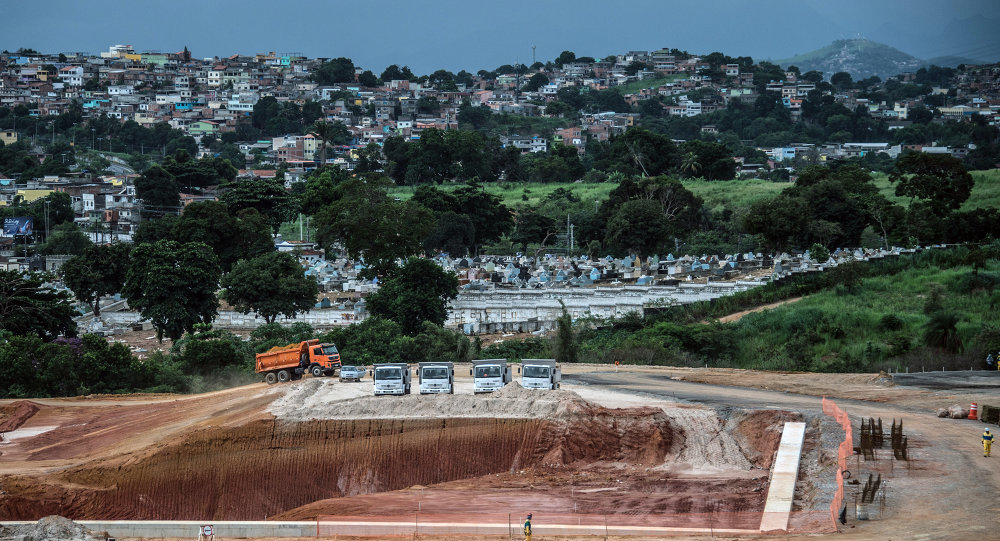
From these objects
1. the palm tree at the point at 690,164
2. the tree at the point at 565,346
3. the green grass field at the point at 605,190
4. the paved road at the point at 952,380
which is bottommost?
the paved road at the point at 952,380

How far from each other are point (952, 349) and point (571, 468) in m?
21.1

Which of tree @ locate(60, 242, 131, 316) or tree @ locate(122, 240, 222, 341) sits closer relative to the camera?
tree @ locate(122, 240, 222, 341)

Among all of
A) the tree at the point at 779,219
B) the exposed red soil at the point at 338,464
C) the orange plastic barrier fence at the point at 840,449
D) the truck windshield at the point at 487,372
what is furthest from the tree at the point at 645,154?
the exposed red soil at the point at 338,464

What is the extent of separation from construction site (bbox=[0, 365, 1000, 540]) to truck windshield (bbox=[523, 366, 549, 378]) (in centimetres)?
49

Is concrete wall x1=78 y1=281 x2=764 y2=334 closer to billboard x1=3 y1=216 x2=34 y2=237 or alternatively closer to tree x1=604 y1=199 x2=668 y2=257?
tree x1=604 y1=199 x2=668 y2=257

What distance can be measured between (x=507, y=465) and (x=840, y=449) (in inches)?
335

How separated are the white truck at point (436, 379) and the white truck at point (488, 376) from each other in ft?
2.49

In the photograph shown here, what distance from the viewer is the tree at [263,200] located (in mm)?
91188

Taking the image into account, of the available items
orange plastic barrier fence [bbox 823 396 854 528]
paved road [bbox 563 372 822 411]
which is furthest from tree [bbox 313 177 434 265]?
orange plastic barrier fence [bbox 823 396 854 528]

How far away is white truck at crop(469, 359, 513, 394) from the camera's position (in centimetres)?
3466

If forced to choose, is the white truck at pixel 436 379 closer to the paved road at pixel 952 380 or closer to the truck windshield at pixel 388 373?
the truck windshield at pixel 388 373

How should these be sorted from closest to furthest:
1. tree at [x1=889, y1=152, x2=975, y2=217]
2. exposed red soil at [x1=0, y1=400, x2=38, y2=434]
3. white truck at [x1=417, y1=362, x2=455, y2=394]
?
white truck at [x1=417, y1=362, x2=455, y2=394], exposed red soil at [x1=0, y1=400, x2=38, y2=434], tree at [x1=889, y1=152, x2=975, y2=217]

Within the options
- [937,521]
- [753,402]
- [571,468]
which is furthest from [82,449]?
[937,521]

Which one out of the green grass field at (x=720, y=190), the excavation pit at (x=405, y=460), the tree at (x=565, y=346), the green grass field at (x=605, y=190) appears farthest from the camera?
the green grass field at (x=605, y=190)
